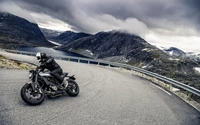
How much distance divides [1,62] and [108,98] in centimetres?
962

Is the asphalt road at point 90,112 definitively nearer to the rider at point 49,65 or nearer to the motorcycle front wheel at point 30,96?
the motorcycle front wheel at point 30,96

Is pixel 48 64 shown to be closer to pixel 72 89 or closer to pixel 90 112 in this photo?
pixel 72 89

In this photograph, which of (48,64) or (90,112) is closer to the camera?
(90,112)

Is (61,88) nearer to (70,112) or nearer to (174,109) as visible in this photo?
(70,112)

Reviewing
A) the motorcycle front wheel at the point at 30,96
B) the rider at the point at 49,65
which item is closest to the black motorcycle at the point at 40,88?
the motorcycle front wheel at the point at 30,96

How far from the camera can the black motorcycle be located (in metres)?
5.79

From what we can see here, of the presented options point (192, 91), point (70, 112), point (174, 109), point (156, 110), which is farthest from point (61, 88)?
point (192, 91)

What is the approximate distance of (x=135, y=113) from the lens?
644 cm

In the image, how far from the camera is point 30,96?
5.88 meters

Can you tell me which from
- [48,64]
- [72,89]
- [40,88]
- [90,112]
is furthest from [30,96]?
[72,89]

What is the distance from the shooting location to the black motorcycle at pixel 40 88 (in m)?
5.79

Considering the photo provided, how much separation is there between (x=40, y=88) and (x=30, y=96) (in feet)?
1.34

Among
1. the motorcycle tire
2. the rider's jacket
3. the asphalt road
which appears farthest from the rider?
the asphalt road

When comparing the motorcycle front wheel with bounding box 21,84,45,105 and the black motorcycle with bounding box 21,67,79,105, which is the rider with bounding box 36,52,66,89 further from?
the motorcycle front wheel with bounding box 21,84,45,105
